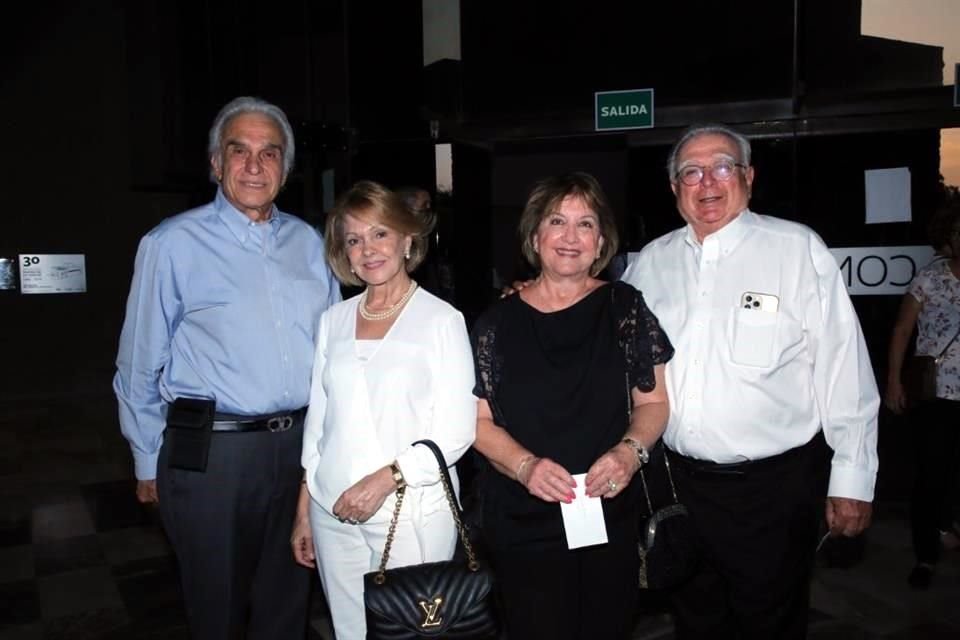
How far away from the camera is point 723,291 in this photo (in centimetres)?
215

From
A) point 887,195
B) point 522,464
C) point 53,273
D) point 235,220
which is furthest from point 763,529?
point 53,273

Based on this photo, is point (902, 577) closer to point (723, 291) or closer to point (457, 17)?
point (723, 291)

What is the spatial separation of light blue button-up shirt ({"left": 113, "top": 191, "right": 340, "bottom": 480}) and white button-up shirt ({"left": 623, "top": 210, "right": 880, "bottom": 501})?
1198mm

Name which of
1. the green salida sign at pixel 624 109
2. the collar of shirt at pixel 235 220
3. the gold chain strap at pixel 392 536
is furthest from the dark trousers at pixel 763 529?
the green salida sign at pixel 624 109

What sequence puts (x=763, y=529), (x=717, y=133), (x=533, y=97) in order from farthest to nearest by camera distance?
1. (x=533, y=97)
2. (x=717, y=133)
3. (x=763, y=529)

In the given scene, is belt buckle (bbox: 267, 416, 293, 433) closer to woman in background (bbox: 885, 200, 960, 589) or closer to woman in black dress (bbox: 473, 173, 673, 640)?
woman in black dress (bbox: 473, 173, 673, 640)

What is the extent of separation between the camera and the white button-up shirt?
207 cm

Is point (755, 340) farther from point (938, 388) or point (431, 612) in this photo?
point (938, 388)

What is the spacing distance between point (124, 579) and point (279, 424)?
93.4 inches

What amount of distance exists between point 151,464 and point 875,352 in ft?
15.6

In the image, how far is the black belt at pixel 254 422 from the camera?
2.25 m

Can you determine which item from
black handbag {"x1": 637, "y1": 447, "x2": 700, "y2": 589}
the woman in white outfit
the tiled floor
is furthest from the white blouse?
the tiled floor

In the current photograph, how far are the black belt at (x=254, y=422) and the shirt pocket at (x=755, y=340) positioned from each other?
1356 mm

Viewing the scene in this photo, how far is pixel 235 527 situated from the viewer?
7.50 ft
